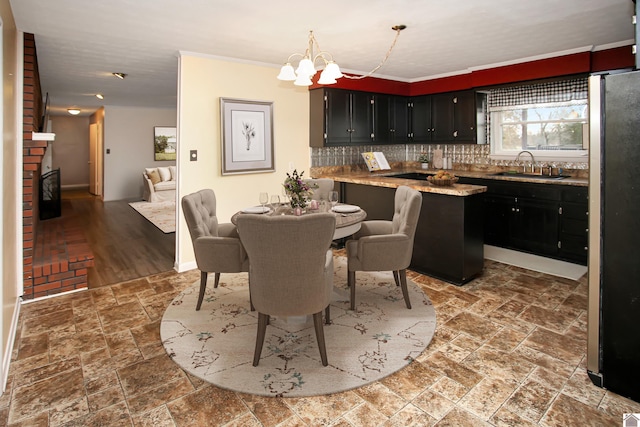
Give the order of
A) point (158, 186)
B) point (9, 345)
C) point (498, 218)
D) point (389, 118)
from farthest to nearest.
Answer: point (158, 186)
point (389, 118)
point (498, 218)
point (9, 345)

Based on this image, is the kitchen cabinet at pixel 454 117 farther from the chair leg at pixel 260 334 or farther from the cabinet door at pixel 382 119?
the chair leg at pixel 260 334

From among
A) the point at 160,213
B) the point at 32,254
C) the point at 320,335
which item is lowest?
the point at 320,335

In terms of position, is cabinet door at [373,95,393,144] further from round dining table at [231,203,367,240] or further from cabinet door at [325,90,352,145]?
round dining table at [231,203,367,240]

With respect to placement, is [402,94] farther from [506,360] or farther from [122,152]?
[122,152]

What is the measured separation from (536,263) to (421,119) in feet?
8.78

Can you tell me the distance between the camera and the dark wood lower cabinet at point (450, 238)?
12.1 feet

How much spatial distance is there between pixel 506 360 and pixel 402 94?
439 cm

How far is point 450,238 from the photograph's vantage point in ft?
12.3

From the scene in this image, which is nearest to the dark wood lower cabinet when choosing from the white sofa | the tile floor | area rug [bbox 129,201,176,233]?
the tile floor

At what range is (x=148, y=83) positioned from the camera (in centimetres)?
600

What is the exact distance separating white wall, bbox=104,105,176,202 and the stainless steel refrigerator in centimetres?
960

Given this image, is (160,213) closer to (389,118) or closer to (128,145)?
(128,145)

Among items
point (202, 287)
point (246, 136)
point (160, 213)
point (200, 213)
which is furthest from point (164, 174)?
point (202, 287)

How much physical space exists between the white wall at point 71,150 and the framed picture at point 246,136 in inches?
375
